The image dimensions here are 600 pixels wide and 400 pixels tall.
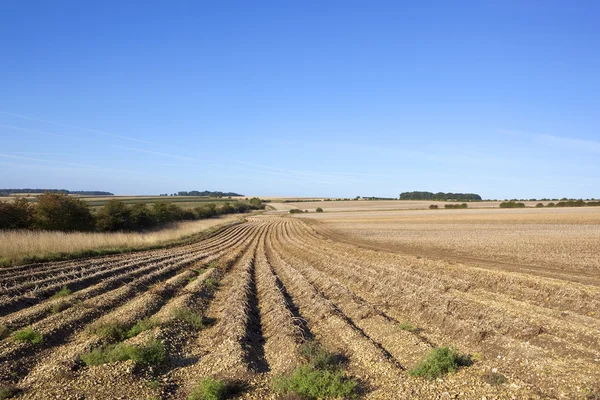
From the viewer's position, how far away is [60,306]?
12.8m

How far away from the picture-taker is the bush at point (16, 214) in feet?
106

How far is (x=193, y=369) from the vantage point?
834 cm

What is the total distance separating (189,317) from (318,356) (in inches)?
202

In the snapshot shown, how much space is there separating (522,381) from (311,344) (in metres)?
3.89

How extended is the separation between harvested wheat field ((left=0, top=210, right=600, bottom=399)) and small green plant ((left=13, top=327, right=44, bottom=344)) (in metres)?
0.04

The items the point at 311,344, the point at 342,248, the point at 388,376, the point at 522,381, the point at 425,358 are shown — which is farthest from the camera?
the point at 342,248

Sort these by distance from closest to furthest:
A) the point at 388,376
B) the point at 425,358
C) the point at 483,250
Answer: the point at 388,376 → the point at 425,358 → the point at 483,250

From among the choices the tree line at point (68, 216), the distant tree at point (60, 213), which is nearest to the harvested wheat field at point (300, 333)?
the tree line at point (68, 216)

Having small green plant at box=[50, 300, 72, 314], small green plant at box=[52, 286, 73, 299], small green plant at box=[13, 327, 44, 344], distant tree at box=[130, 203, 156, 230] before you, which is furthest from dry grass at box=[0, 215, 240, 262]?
small green plant at box=[13, 327, 44, 344]

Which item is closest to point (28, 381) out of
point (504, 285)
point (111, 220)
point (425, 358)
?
point (425, 358)

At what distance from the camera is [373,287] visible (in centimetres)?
1641

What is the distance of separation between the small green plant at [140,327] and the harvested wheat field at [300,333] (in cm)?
4

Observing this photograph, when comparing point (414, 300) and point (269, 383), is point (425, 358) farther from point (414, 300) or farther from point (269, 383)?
point (414, 300)

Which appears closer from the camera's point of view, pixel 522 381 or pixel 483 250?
pixel 522 381
